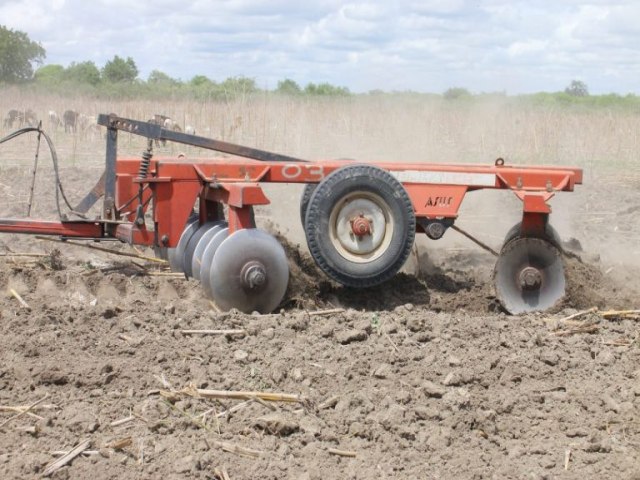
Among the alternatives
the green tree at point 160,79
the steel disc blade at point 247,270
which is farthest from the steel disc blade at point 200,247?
the green tree at point 160,79

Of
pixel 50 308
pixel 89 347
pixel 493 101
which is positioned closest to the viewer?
pixel 89 347

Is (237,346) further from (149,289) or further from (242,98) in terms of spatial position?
(242,98)

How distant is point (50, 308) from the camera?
6832 millimetres

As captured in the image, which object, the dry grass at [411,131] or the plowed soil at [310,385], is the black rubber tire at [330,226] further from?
the dry grass at [411,131]

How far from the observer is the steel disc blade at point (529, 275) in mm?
7977

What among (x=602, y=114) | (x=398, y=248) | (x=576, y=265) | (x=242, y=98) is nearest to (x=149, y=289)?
(x=398, y=248)

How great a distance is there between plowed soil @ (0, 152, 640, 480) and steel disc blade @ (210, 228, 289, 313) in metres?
0.20

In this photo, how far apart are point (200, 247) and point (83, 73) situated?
48.0 m

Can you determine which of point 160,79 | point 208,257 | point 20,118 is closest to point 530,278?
point 208,257

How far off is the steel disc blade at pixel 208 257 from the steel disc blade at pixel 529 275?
7.69 ft

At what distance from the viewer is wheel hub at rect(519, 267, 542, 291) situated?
26.1ft

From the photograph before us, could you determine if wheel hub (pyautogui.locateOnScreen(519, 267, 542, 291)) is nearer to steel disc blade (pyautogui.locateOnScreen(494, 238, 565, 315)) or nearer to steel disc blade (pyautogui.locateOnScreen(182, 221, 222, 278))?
steel disc blade (pyautogui.locateOnScreen(494, 238, 565, 315))

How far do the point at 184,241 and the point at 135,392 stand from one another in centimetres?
342

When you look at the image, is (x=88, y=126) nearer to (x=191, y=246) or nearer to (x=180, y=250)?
(x=180, y=250)
